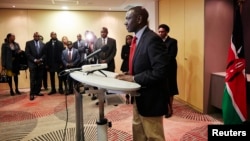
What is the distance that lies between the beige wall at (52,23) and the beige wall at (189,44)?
2.94 meters

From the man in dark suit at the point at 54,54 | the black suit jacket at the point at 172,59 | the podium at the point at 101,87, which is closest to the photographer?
the podium at the point at 101,87

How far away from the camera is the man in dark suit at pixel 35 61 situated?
574cm

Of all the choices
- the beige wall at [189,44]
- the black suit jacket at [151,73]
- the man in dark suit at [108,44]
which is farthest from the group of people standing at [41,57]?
the black suit jacket at [151,73]

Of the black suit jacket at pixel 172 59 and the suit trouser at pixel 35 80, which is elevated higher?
the black suit jacket at pixel 172 59

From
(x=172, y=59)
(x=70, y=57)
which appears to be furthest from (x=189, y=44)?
(x=70, y=57)

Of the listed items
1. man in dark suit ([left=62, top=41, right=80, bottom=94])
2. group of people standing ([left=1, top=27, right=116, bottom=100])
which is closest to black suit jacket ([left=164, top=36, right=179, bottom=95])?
group of people standing ([left=1, top=27, right=116, bottom=100])

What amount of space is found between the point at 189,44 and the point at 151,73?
3.19 metres

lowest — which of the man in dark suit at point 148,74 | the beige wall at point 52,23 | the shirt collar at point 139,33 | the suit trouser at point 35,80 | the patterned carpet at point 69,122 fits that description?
the patterned carpet at point 69,122

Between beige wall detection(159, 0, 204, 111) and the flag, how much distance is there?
1.00 metres

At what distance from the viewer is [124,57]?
541 centimetres

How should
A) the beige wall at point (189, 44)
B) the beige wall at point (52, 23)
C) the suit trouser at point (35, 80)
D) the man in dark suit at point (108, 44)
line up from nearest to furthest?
the beige wall at point (189, 44) → the man in dark suit at point (108, 44) → the suit trouser at point (35, 80) → the beige wall at point (52, 23)

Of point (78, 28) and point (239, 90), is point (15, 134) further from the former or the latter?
point (78, 28)

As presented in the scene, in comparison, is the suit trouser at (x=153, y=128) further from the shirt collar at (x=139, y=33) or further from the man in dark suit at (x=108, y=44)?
the man in dark suit at (x=108, y=44)

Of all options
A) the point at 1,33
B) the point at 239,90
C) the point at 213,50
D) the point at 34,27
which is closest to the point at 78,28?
the point at 34,27
